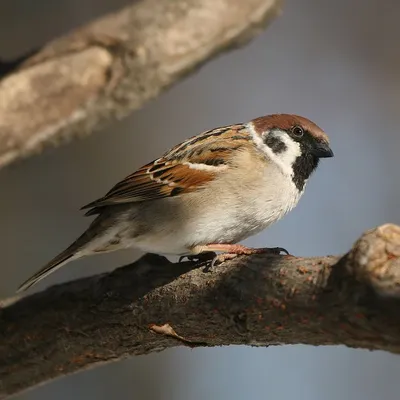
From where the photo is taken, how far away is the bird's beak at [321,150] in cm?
317

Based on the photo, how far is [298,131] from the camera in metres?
3.18

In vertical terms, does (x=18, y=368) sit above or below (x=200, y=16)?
below

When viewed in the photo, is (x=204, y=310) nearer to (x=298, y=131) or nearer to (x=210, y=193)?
(x=210, y=193)

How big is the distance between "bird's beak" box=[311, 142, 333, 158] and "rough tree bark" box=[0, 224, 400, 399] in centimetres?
81

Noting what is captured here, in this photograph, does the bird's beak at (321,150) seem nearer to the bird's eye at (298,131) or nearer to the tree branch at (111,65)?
the bird's eye at (298,131)

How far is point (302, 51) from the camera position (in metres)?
5.80

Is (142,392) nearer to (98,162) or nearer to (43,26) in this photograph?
(98,162)

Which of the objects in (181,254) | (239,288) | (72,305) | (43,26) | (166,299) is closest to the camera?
(239,288)

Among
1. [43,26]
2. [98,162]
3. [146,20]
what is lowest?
[98,162]

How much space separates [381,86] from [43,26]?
233 centimetres

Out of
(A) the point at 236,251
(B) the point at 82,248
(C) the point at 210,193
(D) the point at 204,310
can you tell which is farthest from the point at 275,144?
(D) the point at 204,310

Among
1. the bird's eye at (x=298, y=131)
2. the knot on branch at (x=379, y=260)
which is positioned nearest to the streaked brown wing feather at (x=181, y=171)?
the bird's eye at (x=298, y=131)

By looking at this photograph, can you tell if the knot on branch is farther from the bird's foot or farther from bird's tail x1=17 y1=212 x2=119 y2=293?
bird's tail x1=17 y1=212 x2=119 y2=293

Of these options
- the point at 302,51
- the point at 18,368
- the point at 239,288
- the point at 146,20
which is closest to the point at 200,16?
the point at 146,20
